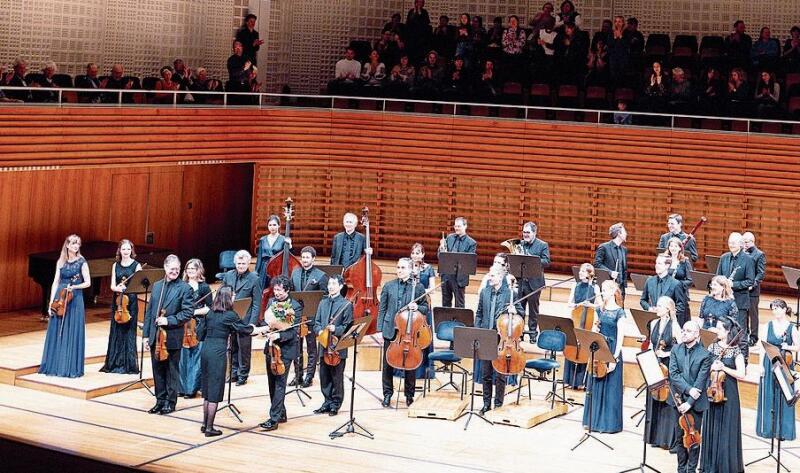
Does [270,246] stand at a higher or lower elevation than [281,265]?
higher

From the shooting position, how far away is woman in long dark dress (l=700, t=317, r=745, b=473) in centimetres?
824

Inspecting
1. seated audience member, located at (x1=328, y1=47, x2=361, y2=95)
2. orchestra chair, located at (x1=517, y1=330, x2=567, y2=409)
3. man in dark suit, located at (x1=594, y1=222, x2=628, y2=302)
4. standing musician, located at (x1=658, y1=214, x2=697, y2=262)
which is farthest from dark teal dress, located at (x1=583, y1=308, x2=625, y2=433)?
seated audience member, located at (x1=328, y1=47, x2=361, y2=95)

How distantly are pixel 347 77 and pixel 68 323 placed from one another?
275 inches

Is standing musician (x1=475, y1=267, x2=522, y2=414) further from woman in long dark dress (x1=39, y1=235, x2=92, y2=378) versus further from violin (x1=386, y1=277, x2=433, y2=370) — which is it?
woman in long dark dress (x1=39, y1=235, x2=92, y2=378)

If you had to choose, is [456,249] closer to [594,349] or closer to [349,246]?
[349,246]

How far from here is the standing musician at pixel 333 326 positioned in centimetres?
962

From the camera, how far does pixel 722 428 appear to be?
27.3 feet

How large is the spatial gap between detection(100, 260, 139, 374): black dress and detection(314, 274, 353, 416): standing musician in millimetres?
2036

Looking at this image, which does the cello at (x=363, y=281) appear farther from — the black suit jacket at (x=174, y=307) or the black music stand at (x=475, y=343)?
the black suit jacket at (x=174, y=307)

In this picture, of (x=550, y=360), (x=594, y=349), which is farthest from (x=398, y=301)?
(x=594, y=349)

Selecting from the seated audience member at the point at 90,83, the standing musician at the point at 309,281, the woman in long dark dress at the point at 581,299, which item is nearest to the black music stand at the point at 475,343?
the woman in long dark dress at the point at 581,299

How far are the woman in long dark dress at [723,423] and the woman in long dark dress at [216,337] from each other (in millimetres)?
3828

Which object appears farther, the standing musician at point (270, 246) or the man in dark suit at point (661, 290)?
the standing musician at point (270, 246)

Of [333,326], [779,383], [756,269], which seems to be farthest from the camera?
[756,269]
